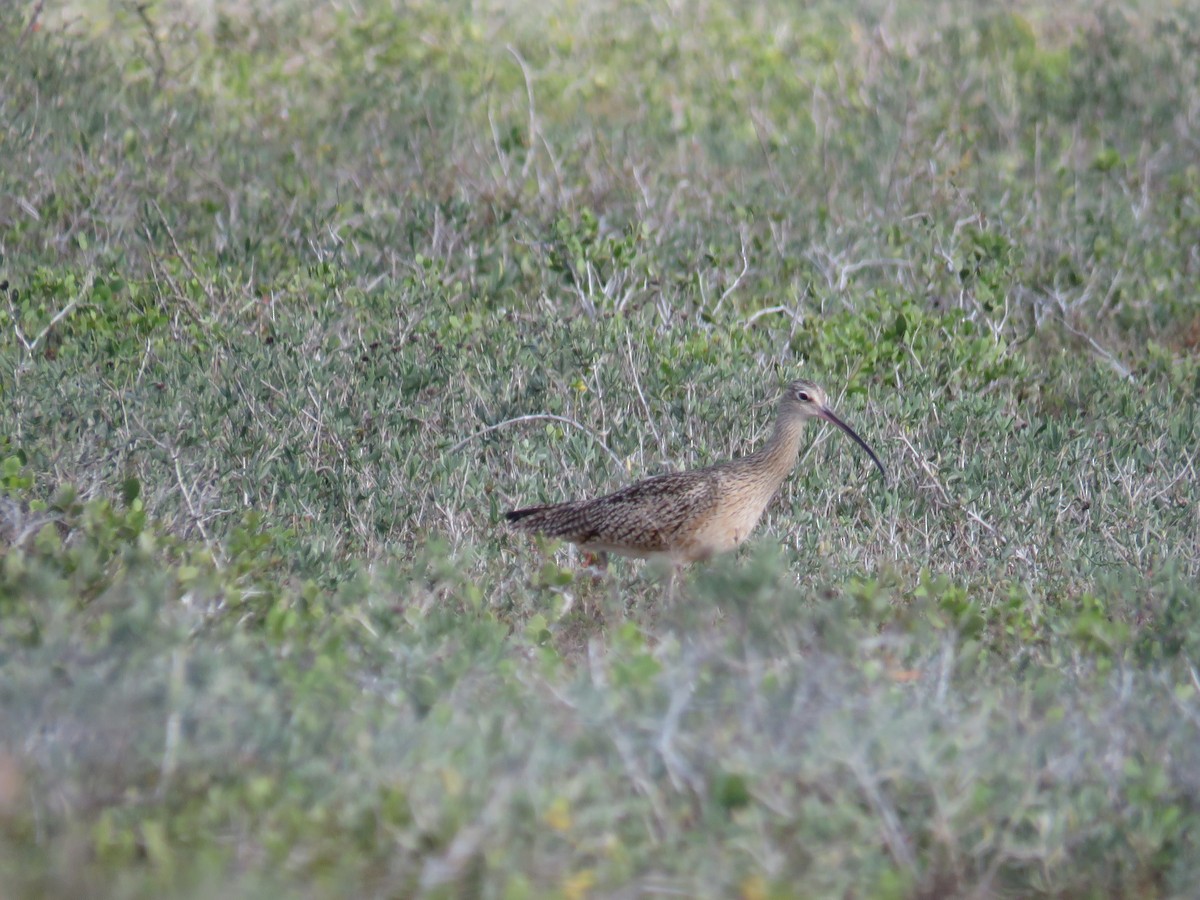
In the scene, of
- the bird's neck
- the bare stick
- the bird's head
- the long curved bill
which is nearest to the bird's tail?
the bare stick

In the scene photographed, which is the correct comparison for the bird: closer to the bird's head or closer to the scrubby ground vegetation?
the scrubby ground vegetation

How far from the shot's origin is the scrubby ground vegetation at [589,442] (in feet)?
12.3

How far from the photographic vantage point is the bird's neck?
6.83m

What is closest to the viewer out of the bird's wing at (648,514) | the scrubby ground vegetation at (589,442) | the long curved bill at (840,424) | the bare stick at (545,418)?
the scrubby ground vegetation at (589,442)

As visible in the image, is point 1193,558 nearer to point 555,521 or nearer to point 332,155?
point 555,521

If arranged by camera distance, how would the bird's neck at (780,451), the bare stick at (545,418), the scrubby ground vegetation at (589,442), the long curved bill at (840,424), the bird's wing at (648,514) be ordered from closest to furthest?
the scrubby ground vegetation at (589,442) → the bird's wing at (648,514) → the bird's neck at (780,451) → the long curved bill at (840,424) → the bare stick at (545,418)

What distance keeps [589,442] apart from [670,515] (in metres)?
1.14

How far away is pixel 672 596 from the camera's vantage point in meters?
6.29

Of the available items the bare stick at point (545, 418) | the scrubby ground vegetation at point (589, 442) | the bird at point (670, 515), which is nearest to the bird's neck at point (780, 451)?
the bird at point (670, 515)

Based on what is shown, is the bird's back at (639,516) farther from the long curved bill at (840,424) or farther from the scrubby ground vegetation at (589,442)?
the long curved bill at (840,424)

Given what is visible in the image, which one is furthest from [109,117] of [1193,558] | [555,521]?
[1193,558]

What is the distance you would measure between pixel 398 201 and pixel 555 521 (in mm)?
4236

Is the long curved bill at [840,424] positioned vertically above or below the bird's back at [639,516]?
below

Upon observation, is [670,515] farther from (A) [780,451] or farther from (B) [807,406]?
(B) [807,406]
